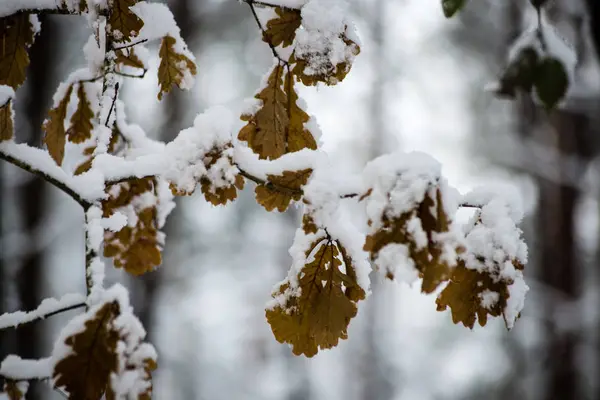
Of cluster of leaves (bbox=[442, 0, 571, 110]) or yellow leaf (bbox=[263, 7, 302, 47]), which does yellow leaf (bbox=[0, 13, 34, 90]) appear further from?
cluster of leaves (bbox=[442, 0, 571, 110])

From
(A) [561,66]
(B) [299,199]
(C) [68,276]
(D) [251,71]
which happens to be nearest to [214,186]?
(B) [299,199]

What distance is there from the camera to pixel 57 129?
109 cm

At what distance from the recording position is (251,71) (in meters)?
7.56

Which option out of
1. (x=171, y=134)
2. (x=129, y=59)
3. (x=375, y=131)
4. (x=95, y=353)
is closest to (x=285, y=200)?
(x=95, y=353)

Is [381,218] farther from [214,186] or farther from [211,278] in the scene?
[211,278]

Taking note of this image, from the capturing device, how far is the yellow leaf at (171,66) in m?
1.01

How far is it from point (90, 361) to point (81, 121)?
0.66 metres

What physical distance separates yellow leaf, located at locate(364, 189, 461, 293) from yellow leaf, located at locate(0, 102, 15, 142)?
826mm

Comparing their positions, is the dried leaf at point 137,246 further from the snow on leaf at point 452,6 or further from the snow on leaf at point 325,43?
the snow on leaf at point 452,6

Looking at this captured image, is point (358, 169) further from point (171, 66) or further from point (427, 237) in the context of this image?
point (427, 237)

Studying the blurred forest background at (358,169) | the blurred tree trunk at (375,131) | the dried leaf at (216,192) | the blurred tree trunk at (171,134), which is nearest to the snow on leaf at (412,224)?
the dried leaf at (216,192)

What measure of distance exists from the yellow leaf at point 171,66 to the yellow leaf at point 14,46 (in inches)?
11.7

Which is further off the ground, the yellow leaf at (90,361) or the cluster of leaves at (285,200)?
the cluster of leaves at (285,200)

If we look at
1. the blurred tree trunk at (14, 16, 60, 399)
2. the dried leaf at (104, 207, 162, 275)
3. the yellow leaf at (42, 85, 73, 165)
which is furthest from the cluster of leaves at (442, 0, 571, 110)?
the blurred tree trunk at (14, 16, 60, 399)
